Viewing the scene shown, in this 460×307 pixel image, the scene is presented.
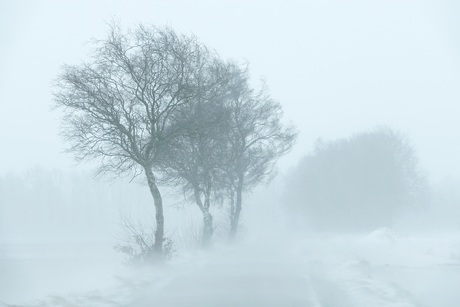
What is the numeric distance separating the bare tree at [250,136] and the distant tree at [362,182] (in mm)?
26106

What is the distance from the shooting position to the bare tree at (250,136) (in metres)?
37.3

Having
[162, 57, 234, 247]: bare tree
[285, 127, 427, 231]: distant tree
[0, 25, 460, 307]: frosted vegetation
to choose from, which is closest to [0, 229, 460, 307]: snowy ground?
[0, 25, 460, 307]: frosted vegetation

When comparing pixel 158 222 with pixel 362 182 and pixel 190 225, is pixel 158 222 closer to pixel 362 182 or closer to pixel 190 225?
pixel 190 225

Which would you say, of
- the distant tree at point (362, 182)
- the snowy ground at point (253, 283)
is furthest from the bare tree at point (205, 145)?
the distant tree at point (362, 182)

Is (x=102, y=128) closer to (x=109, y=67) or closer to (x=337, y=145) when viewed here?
(x=109, y=67)

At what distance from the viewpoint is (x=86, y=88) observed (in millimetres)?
21766

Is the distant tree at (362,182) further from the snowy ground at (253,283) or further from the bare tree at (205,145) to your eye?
the snowy ground at (253,283)

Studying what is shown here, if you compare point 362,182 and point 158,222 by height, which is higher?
point 362,182

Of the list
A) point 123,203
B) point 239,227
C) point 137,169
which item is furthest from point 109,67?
point 123,203

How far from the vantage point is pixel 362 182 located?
226 ft

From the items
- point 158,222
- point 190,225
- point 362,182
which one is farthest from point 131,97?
point 362,182

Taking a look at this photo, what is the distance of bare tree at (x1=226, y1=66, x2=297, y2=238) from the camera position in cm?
3734

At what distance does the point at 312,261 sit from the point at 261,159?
15291mm

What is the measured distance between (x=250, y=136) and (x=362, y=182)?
32049mm
